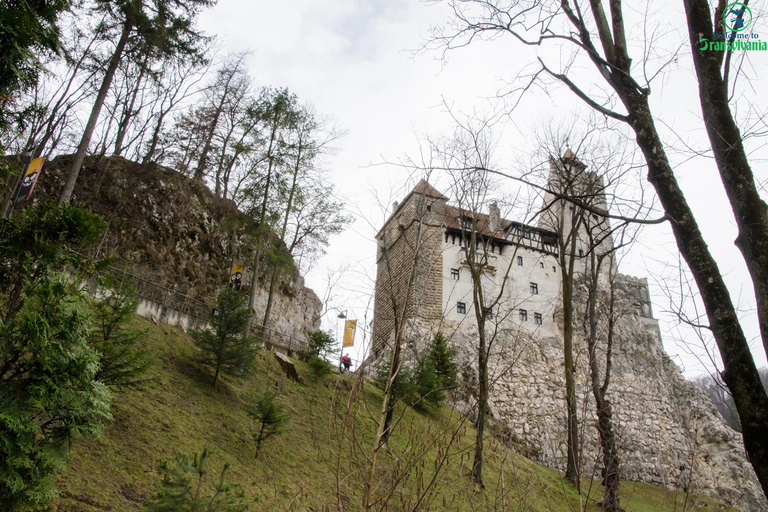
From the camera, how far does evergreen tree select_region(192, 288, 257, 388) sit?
397 inches

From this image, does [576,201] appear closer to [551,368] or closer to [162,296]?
[162,296]

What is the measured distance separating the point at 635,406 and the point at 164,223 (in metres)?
25.0

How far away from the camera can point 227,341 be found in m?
10.2

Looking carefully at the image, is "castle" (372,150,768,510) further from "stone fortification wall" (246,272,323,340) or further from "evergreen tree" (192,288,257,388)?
"evergreen tree" (192,288,257,388)

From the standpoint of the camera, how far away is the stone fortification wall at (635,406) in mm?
20766

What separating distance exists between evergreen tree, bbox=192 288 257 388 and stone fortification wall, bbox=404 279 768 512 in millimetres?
11994

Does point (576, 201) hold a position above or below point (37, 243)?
above

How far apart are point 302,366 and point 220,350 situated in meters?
4.93

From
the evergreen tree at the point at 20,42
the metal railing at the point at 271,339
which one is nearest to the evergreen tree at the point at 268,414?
the evergreen tree at the point at 20,42

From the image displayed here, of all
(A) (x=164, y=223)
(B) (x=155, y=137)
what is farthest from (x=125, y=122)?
(A) (x=164, y=223)

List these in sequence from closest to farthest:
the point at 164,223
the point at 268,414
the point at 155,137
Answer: the point at 268,414, the point at 164,223, the point at 155,137

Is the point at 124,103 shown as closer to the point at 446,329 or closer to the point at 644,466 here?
the point at 446,329

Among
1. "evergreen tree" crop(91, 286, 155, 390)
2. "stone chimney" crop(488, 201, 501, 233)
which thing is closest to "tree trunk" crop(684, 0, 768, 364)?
"evergreen tree" crop(91, 286, 155, 390)

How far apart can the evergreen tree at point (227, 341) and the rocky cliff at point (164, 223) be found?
212 inches
